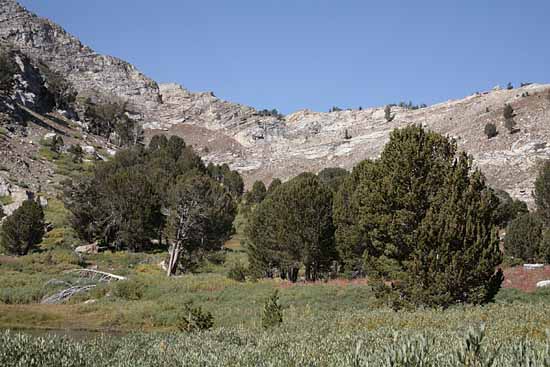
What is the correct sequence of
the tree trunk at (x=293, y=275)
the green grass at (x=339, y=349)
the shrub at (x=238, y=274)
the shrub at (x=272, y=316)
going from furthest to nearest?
the tree trunk at (x=293, y=275)
the shrub at (x=238, y=274)
the shrub at (x=272, y=316)
the green grass at (x=339, y=349)

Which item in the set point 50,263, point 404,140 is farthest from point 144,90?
point 404,140

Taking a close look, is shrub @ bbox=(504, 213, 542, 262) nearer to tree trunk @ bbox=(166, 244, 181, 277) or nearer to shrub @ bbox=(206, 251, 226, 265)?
shrub @ bbox=(206, 251, 226, 265)

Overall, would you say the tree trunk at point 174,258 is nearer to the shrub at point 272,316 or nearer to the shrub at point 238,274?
the shrub at point 238,274

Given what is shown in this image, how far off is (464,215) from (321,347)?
14095 mm

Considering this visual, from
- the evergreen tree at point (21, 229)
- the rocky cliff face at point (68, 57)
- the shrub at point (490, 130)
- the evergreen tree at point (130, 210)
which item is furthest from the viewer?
the rocky cliff face at point (68, 57)

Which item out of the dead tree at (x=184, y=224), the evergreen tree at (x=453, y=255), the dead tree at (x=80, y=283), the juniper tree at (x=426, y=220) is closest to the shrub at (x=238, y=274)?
the dead tree at (x=184, y=224)

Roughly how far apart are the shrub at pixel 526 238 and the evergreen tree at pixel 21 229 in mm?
46261

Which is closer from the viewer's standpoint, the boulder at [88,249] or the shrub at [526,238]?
the shrub at [526,238]

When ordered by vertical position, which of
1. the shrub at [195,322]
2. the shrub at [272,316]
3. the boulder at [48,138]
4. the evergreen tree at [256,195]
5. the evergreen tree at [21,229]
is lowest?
the shrub at [195,322]

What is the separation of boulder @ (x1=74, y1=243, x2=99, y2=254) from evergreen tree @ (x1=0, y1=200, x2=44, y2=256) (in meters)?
4.85

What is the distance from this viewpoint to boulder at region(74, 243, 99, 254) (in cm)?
5385

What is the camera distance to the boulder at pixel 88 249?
53.8 m

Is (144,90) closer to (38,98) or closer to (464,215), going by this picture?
(38,98)

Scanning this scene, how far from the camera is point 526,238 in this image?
42.5 metres
